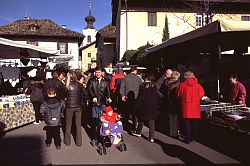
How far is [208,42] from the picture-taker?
33.3ft

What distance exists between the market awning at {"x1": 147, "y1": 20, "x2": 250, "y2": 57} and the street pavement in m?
3.02

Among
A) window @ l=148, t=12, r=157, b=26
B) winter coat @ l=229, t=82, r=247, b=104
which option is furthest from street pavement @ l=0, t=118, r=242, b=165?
window @ l=148, t=12, r=157, b=26

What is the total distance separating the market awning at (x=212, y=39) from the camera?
254 inches

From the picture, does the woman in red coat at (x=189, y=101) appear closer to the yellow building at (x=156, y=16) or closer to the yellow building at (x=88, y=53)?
the yellow building at (x=156, y=16)

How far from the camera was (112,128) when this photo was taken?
238 inches

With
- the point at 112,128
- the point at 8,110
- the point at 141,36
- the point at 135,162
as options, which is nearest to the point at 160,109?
the point at 112,128

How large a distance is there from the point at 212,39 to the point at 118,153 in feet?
19.2

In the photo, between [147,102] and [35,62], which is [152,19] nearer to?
[35,62]

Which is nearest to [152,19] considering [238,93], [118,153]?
[238,93]

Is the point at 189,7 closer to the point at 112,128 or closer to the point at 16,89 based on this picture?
the point at 16,89

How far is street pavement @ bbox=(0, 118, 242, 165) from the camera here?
5.33m

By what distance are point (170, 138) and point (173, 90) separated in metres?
1.36

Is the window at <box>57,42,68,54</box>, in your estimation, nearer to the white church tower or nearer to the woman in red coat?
the white church tower

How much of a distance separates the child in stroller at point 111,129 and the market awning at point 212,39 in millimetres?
3388
